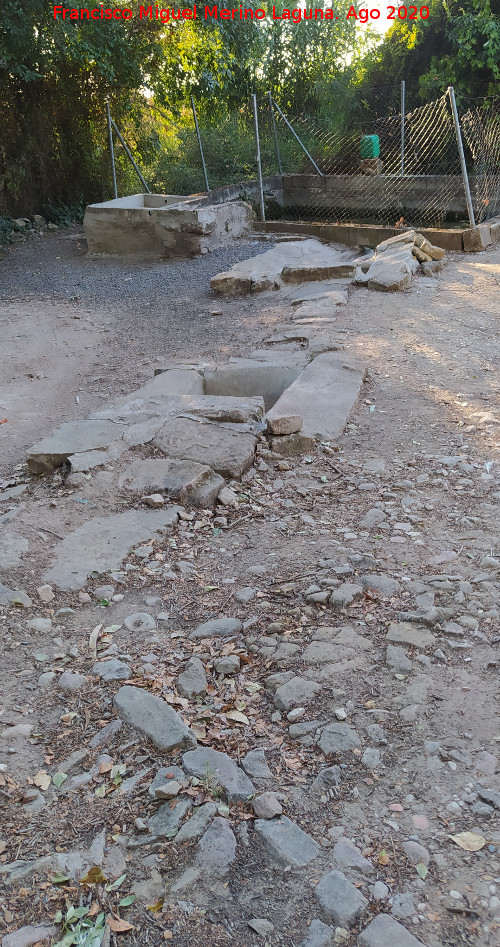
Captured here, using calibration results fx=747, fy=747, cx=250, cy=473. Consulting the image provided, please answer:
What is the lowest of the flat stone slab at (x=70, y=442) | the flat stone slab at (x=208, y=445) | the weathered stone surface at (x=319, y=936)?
the weathered stone surface at (x=319, y=936)

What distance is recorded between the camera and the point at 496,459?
3814 mm

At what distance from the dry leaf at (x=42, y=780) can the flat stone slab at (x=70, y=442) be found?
2.07 metres

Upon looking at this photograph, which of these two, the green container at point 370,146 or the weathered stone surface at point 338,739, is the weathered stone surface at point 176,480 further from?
the green container at point 370,146

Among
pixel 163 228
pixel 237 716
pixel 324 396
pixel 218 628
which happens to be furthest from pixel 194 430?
pixel 163 228

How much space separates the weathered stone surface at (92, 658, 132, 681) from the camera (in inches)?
95.3

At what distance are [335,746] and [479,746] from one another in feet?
1.27

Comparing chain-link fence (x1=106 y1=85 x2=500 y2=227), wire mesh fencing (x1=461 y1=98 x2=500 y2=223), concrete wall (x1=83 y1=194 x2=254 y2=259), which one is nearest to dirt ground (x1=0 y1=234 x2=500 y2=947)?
concrete wall (x1=83 y1=194 x2=254 y2=259)

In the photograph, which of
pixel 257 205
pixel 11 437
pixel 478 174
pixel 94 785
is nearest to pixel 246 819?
pixel 94 785

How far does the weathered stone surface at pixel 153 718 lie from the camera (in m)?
2.09

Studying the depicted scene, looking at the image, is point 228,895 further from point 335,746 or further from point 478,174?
point 478,174

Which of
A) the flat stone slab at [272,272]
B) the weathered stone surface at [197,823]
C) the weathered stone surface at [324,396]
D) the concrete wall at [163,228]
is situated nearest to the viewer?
the weathered stone surface at [197,823]

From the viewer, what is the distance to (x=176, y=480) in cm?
365

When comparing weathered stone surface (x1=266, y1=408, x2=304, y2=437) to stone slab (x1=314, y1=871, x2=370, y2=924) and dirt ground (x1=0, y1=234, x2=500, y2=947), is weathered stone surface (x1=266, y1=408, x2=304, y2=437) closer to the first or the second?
dirt ground (x1=0, y1=234, x2=500, y2=947)

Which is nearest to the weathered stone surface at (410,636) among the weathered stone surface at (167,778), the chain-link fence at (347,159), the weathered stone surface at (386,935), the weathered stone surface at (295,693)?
the weathered stone surface at (295,693)
